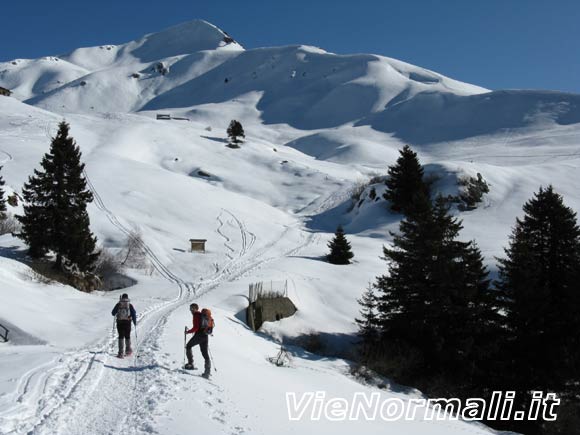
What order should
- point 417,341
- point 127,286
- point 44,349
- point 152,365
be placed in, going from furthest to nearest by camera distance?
point 127,286 → point 417,341 → point 44,349 → point 152,365

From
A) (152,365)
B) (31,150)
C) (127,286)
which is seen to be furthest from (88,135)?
(152,365)

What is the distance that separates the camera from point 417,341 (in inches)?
798

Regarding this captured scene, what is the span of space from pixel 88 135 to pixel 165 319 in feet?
235

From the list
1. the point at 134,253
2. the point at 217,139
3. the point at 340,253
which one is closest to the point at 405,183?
the point at 340,253

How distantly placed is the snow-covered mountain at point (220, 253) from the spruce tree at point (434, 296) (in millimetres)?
2822

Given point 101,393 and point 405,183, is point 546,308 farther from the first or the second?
point 405,183

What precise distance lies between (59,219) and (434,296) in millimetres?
19796

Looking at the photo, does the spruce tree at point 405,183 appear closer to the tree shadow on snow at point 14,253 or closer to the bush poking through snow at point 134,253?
the bush poking through snow at point 134,253

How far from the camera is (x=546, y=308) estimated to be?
19.8 m

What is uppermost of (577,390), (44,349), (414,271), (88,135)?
(88,135)

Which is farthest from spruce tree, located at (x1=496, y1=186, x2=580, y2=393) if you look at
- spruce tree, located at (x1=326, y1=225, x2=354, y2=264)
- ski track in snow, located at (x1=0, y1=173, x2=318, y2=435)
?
ski track in snow, located at (x1=0, y1=173, x2=318, y2=435)

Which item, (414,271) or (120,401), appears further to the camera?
(414,271)

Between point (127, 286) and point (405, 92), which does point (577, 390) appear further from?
point (405, 92)

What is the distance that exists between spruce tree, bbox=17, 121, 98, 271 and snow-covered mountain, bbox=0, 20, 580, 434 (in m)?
2.05
